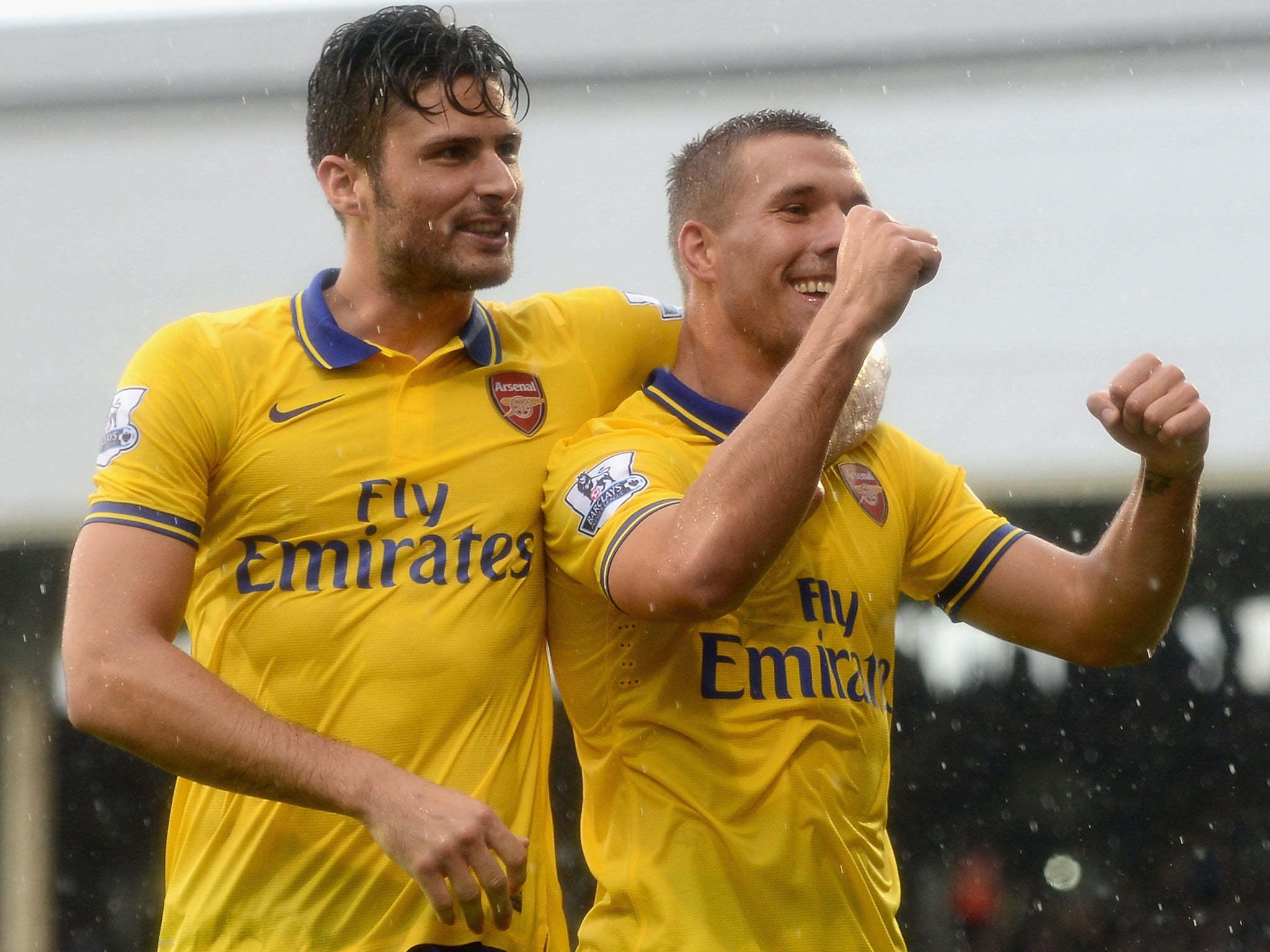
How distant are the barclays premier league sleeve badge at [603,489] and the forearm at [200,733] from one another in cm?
45

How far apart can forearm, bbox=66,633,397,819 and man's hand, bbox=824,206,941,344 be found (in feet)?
2.82

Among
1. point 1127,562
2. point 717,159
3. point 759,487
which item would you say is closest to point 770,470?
point 759,487

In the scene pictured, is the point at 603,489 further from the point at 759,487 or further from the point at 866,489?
the point at 866,489

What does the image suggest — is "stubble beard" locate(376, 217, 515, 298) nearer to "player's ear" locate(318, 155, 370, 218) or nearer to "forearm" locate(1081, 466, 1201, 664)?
"player's ear" locate(318, 155, 370, 218)

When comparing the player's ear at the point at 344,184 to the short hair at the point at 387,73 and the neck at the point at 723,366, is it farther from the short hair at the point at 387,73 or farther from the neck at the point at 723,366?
the neck at the point at 723,366

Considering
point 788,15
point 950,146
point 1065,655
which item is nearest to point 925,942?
point 950,146

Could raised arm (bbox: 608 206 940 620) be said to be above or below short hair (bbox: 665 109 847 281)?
below

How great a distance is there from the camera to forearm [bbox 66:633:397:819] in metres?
1.93

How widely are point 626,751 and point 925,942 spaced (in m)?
6.72

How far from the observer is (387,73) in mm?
2428

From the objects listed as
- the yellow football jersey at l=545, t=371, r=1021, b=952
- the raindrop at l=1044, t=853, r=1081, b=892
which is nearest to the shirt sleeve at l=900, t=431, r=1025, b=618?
the yellow football jersey at l=545, t=371, r=1021, b=952

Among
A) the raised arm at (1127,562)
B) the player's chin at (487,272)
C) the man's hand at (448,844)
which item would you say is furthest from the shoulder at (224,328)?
the raised arm at (1127,562)

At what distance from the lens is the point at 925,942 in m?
8.34

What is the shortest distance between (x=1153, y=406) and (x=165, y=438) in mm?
1366
